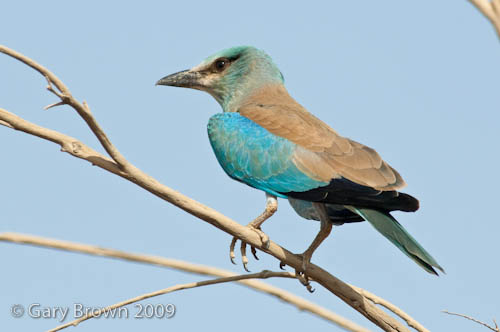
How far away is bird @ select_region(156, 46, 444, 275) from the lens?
15.9 feet

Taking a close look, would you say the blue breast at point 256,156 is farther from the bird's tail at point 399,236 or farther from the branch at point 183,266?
the branch at point 183,266

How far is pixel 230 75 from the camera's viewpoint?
684cm

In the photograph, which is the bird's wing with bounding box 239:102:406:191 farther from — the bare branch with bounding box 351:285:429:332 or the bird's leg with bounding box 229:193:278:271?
the bare branch with bounding box 351:285:429:332

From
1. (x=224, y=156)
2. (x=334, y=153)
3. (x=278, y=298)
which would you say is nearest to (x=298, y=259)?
(x=278, y=298)

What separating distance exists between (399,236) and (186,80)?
309cm

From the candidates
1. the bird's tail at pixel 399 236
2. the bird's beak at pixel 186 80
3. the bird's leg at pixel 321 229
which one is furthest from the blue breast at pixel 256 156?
the bird's beak at pixel 186 80

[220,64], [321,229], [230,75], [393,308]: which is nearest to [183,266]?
[393,308]

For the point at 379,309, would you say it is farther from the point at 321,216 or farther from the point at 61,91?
the point at 61,91

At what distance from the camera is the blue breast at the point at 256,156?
5418mm

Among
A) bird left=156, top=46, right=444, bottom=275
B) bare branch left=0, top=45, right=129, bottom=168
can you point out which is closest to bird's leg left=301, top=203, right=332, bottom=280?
bird left=156, top=46, right=444, bottom=275

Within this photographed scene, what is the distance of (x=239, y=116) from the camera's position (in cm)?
607

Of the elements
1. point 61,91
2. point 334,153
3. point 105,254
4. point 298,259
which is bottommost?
point 105,254

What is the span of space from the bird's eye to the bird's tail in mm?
2478

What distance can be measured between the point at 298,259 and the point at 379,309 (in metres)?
0.64
